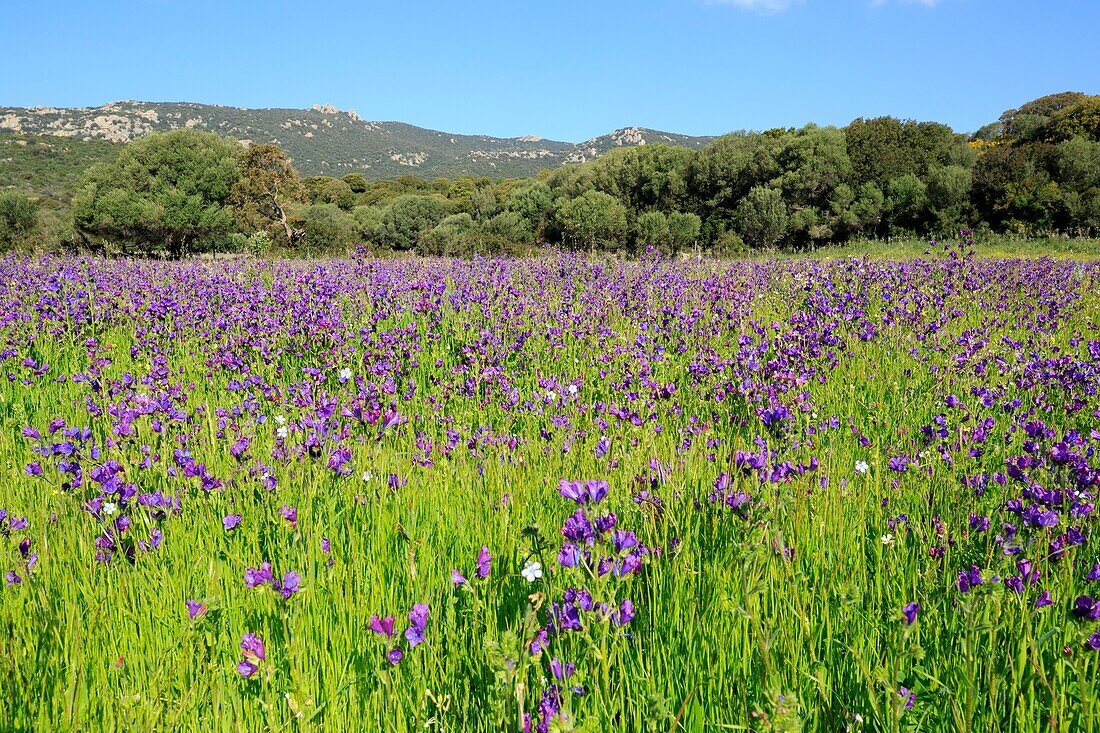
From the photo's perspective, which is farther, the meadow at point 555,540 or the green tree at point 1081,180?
the green tree at point 1081,180

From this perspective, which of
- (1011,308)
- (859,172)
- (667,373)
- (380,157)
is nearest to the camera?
(667,373)

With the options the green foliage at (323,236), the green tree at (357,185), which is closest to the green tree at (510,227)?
the green foliage at (323,236)

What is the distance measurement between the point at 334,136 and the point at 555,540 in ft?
440

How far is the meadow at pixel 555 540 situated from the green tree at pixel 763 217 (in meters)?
28.7

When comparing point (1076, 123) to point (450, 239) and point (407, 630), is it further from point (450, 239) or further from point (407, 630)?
point (407, 630)

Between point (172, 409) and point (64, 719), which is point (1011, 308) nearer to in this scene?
point (172, 409)

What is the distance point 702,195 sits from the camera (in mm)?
36500

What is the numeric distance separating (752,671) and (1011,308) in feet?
23.0

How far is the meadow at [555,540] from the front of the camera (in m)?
1.44

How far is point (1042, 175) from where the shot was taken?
2897 cm

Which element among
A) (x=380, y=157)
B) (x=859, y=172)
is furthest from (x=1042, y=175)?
(x=380, y=157)

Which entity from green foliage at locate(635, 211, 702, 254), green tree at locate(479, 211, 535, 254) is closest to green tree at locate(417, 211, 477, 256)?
green tree at locate(479, 211, 535, 254)

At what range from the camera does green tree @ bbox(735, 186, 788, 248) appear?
31.9m

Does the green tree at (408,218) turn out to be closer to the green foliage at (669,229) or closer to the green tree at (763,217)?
the green foliage at (669,229)
